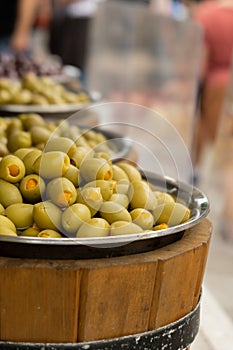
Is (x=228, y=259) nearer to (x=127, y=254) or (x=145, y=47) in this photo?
(x=145, y=47)

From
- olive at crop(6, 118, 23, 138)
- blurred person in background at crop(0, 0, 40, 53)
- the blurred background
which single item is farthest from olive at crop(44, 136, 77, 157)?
blurred person in background at crop(0, 0, 40, 53)

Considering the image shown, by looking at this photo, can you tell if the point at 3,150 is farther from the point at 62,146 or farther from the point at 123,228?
the point at 123,228

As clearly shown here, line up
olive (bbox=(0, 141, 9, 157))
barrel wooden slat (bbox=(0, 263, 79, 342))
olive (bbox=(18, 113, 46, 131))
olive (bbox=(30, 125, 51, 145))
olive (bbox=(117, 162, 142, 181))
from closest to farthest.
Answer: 1. barrel wooden slat (bbox=(0, 263, 79, 342))
2. olive (bbox=(117, 162, 142, 181))
3. olive (bbox=(0, 141, 9, 157))
4. olive (bbox=(30, 125, 51, 145))
5. olive (bbox=(18, 113, 46, 131))

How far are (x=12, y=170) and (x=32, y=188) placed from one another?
0.29 feet

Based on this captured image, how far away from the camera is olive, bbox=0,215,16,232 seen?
5.68ft

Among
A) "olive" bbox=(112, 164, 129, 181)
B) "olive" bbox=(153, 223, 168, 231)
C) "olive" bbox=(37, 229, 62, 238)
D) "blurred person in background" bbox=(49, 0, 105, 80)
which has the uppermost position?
"olive" bbox=(112, 164, 129, 181)

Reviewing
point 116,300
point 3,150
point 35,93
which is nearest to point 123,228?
point 116,300

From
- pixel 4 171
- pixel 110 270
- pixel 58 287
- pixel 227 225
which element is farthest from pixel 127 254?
pixel 227 225

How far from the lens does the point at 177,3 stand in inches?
313

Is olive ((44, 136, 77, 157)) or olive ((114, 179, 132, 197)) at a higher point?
olive ((44, 136, 77, 157))

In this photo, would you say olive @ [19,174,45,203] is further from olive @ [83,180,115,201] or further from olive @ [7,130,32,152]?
olive @ [7,130,32,152]

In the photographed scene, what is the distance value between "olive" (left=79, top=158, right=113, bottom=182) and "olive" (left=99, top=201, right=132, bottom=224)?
108mm

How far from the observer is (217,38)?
5.59 m

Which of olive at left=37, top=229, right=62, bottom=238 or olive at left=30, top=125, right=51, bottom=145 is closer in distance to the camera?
olive at left=37, top=229, right=62, bottom=238
